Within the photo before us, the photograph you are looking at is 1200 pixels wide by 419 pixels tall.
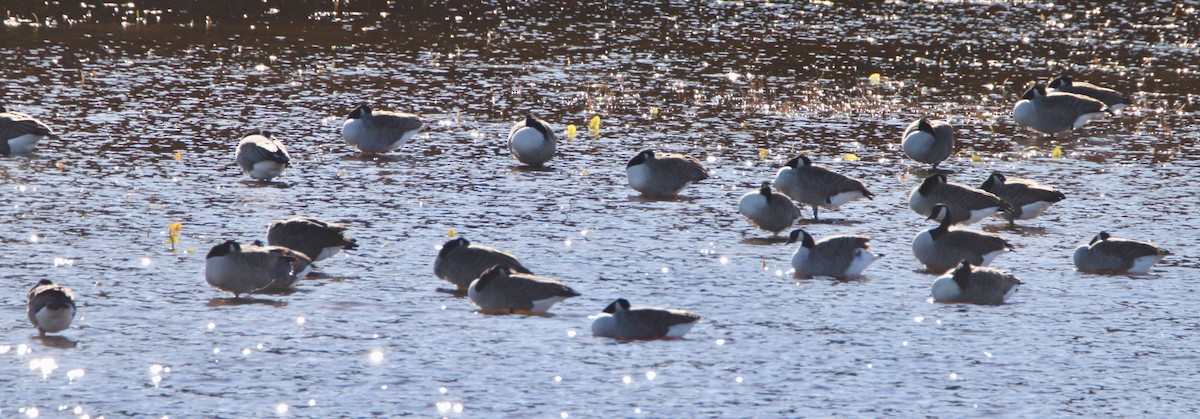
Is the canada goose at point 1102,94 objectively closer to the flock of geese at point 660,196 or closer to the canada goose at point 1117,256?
the flock of geese at point 660,196

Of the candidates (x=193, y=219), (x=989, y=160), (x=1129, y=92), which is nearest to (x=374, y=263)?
(x=193, y=219)

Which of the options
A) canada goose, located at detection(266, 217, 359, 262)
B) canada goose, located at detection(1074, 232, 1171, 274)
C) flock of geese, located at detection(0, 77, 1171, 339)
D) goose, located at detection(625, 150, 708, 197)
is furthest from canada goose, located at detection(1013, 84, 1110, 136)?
canada goose, located at detection(266, 217, 359, 262)

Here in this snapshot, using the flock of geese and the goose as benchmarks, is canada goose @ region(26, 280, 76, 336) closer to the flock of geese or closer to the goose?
the flock of geese

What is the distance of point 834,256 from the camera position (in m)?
15.2

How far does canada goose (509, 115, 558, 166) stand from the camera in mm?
20938

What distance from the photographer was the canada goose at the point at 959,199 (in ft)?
58.0

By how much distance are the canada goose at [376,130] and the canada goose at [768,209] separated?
6687 millimetres

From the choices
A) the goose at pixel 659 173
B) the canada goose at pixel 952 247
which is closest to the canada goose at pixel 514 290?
the canada goose at pixel 952 247

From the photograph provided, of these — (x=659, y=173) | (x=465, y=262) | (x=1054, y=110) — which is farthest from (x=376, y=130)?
(x=1054, y=110)

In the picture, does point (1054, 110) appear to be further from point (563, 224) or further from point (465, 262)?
Answer: point (465, 262)

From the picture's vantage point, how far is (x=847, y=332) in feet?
43.3

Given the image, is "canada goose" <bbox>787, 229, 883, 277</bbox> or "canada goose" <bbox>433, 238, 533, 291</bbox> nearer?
"canada goose" <bbox>433, 238, 533, 291</bbox>

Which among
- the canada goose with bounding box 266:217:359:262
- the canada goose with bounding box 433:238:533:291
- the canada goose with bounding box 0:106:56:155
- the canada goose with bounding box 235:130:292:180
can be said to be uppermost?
the canada goose with bounding box 433:238:533:291

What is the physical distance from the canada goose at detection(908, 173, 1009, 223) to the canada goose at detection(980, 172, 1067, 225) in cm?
28
